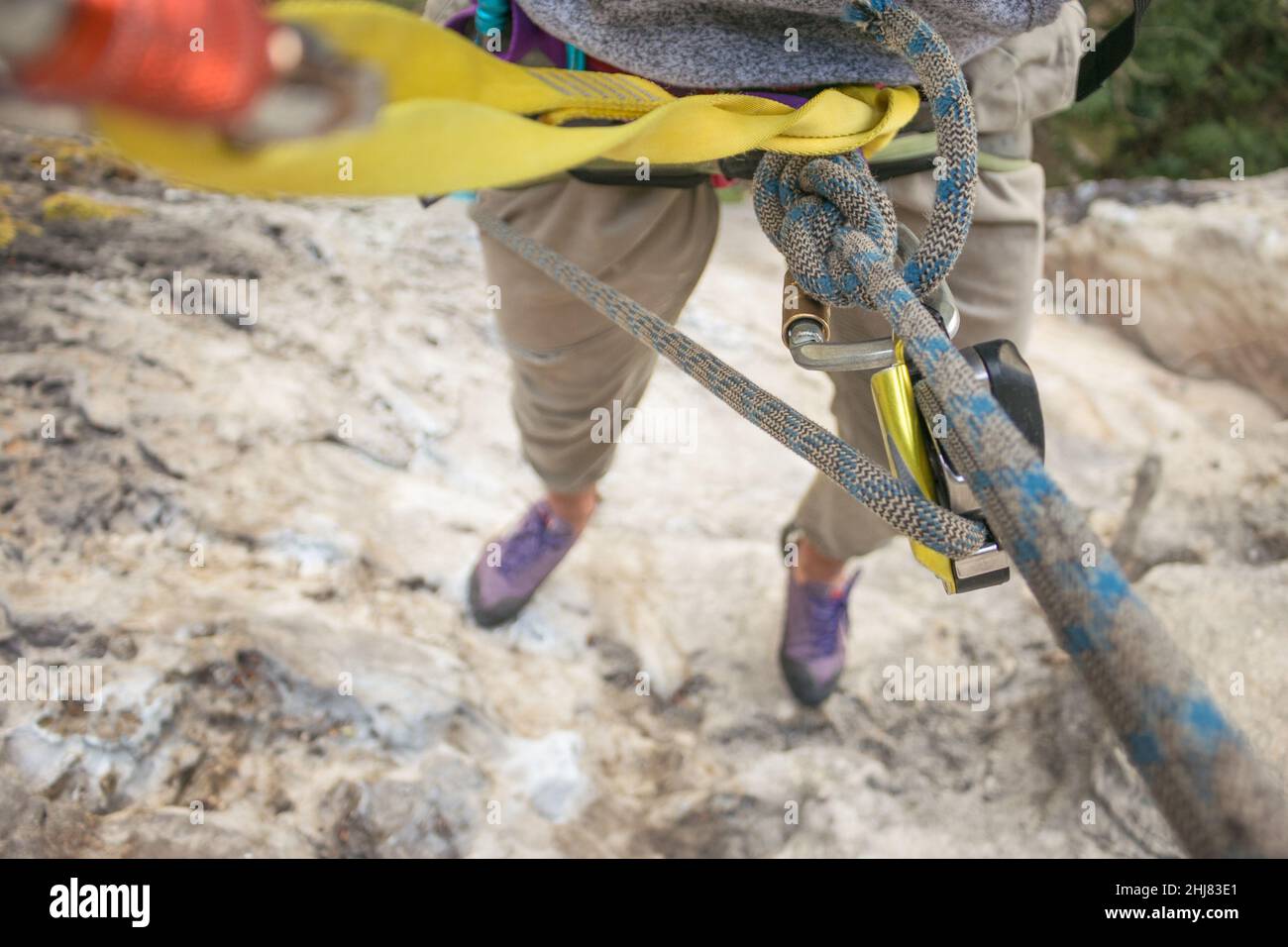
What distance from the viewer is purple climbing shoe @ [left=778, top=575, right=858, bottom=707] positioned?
1217 mm

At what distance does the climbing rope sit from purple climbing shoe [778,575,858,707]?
0.73m

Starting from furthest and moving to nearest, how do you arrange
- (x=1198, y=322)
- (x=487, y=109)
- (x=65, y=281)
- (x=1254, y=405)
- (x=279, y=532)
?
(x=1198, y=322)
(x=1254, y=405)
(x=65, y=281)
(x=279, y=532)
(x=487, y=109)

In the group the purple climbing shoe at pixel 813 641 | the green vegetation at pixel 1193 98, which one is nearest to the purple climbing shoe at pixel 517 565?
the purple climbing shoe at pixel 813 641

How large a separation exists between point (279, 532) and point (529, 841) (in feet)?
1.86

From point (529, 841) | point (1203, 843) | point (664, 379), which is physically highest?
point (1203, 843)

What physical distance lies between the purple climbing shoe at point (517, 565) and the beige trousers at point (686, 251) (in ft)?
0.98

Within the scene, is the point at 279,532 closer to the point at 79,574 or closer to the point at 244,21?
the point at 79,574

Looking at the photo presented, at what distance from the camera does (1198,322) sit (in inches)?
73.8

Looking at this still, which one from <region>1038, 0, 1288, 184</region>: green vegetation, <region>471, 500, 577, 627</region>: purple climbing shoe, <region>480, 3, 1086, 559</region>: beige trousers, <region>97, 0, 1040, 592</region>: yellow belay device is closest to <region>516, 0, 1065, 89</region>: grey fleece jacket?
<region>97, 0, 1040, 592</region>: yellow belay device

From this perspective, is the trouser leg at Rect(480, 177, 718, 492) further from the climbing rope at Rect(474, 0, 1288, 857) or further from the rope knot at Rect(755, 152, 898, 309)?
the rope knot at Rect(755, 152, 898, 309)

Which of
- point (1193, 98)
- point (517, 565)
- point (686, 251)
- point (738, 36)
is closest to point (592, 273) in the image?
point (686, 251)

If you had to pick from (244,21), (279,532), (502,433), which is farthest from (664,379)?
(244,21)

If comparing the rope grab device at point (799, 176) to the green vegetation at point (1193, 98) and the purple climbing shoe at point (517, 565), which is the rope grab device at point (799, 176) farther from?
the green vegetation at point (1193, 98)

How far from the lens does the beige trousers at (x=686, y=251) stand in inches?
33.5
